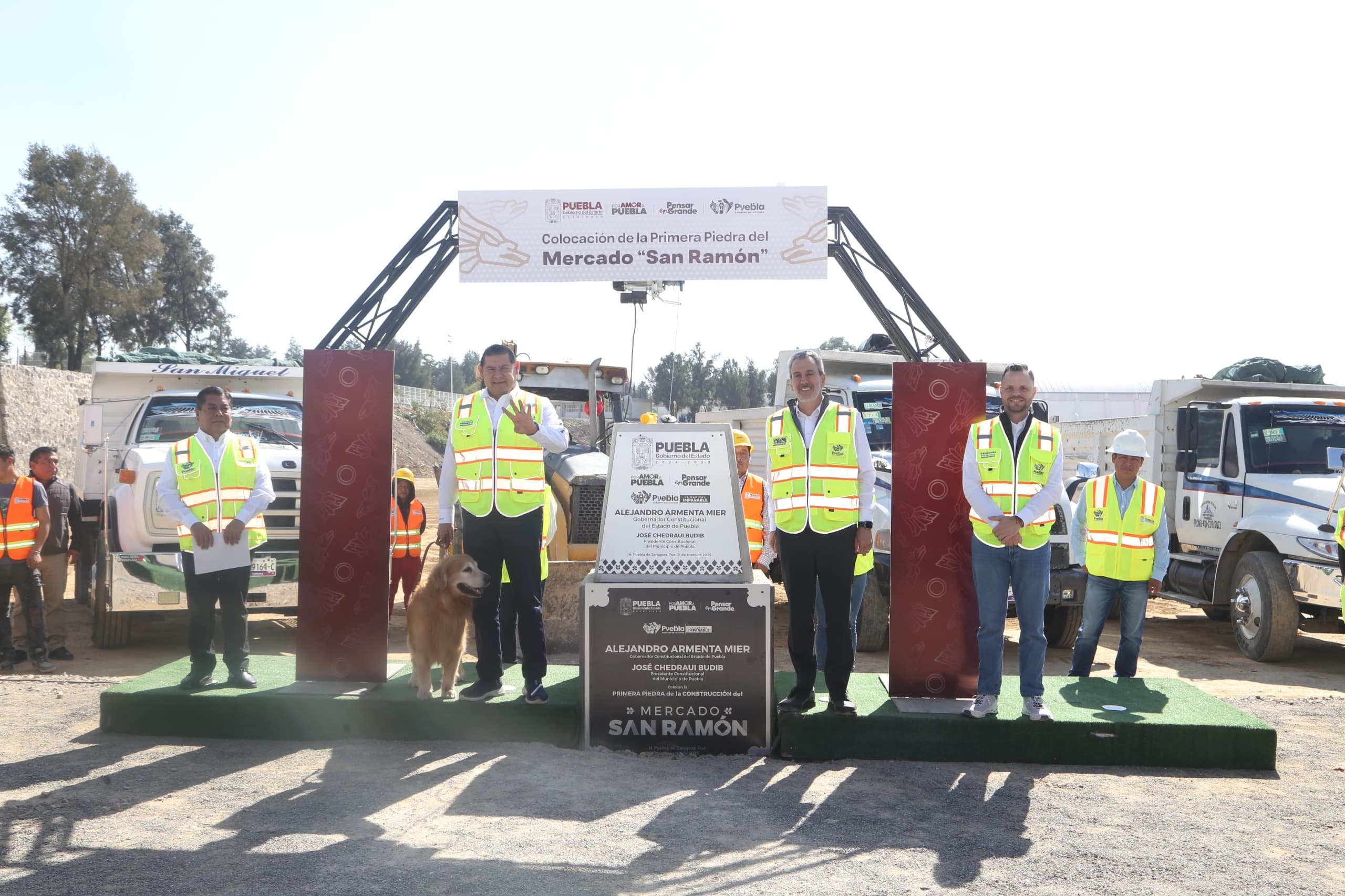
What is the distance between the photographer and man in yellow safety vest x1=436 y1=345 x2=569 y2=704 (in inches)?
231

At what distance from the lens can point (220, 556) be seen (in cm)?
618

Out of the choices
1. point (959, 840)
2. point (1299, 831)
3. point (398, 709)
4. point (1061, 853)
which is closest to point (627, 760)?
point (398, 709)

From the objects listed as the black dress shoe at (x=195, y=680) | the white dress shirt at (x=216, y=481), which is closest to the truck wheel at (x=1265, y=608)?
the white dress shirt at (x=216, y=481)

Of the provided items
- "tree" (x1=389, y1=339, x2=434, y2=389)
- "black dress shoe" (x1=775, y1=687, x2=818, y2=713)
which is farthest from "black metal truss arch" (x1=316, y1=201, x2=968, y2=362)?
"tree" (x1=389, y1=339, x2=434, y2=389)

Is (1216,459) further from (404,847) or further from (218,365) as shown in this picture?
(218,365)

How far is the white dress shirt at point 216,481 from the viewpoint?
615 cm

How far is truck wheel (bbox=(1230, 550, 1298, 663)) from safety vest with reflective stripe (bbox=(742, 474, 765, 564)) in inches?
184

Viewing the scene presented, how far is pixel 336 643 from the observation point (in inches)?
253

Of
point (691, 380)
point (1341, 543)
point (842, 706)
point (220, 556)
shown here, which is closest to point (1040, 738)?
point (842, 706)

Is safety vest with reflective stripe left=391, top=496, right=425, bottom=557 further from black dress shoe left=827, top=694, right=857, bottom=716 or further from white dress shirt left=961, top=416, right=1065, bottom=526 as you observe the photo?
white dress shirt left=961, top=416, right=1065, bottom=526

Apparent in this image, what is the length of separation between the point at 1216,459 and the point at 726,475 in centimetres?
691

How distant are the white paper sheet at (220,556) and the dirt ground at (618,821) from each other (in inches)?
39.2

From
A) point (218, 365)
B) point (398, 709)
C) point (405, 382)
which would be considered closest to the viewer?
point (398, 709)

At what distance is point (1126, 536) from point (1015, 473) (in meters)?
2.02
